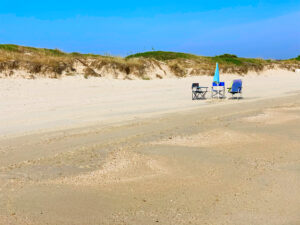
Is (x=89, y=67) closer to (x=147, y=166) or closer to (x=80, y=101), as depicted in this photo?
(x=80, y=101)

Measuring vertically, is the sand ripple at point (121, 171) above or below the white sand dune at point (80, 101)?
below

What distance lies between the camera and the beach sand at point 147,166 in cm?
420

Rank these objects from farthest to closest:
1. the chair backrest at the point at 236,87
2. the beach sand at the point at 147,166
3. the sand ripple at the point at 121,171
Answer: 1. the chair backrest at the point at 236,87
2. the sand ripple at the point at 121,171
3. the beach sand at the point at 147,166

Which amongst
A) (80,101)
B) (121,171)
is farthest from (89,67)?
(121,171)

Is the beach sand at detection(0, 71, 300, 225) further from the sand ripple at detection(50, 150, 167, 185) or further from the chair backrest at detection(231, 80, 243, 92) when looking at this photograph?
the chair backrest at detection(231, 80, 243, 92)

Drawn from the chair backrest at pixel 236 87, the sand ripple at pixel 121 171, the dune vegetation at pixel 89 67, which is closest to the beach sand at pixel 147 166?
the sand ripple at pixel 121 171

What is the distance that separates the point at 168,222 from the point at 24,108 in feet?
29.7

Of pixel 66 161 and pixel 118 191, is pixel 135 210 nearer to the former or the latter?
pixel 118 191

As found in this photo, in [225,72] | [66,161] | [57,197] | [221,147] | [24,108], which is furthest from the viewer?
[225,72]

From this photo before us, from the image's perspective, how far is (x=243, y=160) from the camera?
20.6ft

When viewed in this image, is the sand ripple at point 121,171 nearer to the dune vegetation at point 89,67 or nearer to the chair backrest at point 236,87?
the chair backrest at point 236,87

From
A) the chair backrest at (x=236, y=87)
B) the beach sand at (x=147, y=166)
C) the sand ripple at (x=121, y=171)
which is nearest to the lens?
the beach sand at (x=147, y=166)

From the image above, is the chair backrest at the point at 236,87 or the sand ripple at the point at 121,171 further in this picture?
the chair backrest at the point at 236,87

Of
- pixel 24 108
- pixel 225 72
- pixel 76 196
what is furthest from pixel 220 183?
pixel 225 72
